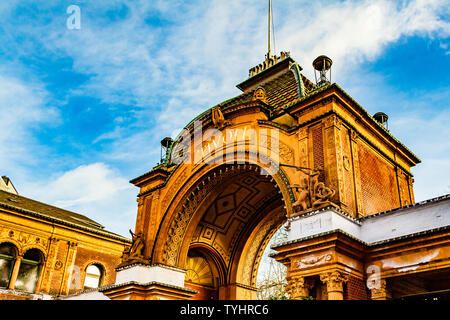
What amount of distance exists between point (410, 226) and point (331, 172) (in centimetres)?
259

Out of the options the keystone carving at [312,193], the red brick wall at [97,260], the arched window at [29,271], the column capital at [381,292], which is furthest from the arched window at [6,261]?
the column capital at [381,292]

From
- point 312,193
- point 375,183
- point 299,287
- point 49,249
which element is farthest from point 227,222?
point 49,249

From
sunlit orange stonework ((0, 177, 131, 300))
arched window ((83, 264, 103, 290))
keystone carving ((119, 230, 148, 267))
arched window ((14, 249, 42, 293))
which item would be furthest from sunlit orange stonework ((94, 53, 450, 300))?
arched window ((83, 264, 103, 290))

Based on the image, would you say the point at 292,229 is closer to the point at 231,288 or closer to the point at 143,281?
the point at 143,281

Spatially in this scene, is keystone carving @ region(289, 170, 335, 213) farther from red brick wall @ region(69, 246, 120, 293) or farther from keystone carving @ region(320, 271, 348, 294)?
red brick wall @ region(69, 246, 120, 293)

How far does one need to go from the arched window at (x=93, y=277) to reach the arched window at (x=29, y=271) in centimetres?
281

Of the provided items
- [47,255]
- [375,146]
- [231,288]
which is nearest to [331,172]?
[375,146]

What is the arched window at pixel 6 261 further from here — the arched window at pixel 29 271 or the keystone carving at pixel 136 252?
the keystone carving at pixel 136 252

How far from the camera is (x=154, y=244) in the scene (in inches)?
708

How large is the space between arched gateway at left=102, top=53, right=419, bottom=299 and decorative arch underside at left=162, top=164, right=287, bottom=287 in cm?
5

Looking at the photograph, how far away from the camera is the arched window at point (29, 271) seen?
23.6 m

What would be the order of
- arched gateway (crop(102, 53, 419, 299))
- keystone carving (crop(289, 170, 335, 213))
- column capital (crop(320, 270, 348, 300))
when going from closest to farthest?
column capital (crop(320, 270, 348, 300))
keystone carving (crop(289, 170, 335, 213))
arched gateway (crop(102, 53, 419, 299))

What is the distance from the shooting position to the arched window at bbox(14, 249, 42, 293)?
23562 mm

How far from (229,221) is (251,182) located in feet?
8.78
